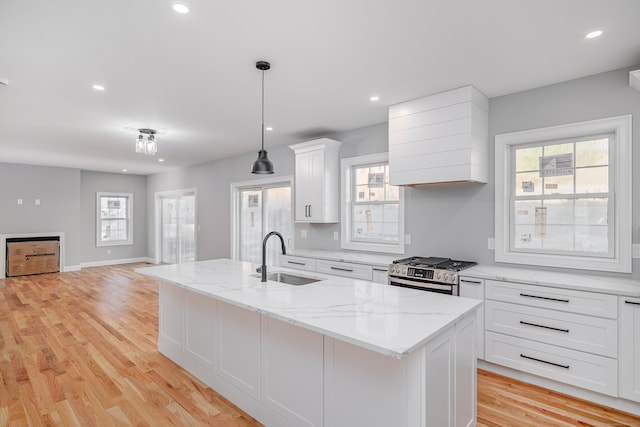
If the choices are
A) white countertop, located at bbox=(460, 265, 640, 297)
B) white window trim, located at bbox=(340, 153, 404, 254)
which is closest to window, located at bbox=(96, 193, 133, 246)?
white window trim, located at bbox=(340, 153, 404, 254)

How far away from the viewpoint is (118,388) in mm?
2660

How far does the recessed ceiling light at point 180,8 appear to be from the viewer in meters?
1.87

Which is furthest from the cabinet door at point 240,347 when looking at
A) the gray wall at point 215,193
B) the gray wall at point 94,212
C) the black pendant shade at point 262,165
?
the gray wall at point 94,212

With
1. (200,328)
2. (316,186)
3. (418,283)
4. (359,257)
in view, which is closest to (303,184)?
(316,186)

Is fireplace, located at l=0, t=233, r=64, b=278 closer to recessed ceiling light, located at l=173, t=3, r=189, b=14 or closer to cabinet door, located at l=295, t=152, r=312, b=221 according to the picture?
cabinet door, located at l=295, t=152, r=312, b=221

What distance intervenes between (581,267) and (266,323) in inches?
106

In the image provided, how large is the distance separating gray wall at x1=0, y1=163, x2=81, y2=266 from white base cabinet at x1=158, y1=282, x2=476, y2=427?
7261 millimetres

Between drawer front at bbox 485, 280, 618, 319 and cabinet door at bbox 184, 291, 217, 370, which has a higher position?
drawer front at bbox 485, 280, 618, 319

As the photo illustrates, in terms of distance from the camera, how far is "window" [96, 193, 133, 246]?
880 cm

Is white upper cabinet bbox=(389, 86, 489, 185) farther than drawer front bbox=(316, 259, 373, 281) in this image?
No

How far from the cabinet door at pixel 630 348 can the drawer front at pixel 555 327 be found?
47 mm

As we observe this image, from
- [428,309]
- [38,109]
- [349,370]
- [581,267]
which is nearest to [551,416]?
[581,267]

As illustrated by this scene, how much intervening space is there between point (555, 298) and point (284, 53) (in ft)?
9.16

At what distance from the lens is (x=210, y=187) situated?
7.12 meters
